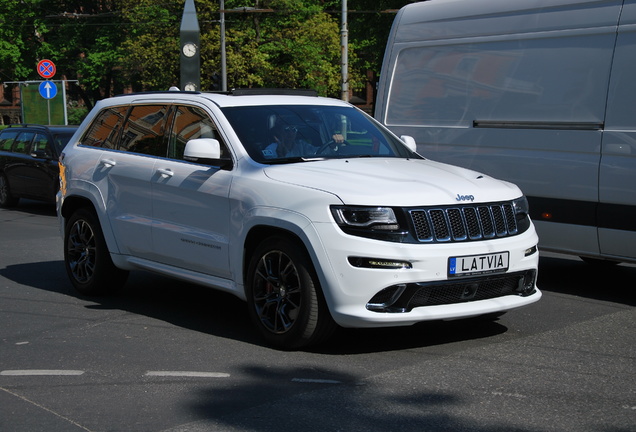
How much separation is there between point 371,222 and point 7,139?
15.0m

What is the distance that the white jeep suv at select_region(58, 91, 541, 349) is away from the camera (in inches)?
235

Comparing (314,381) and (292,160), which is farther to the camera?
(292,160)

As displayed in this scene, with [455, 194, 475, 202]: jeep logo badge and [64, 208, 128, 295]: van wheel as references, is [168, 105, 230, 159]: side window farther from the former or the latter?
[455, 194, 475, 202]: jeep logo badge

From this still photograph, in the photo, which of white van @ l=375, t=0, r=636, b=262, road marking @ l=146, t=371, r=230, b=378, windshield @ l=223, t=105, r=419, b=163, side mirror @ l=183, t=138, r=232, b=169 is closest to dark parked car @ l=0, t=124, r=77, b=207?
→ white van @ l=375, t=0, r=636, b=262

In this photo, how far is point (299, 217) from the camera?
613cm

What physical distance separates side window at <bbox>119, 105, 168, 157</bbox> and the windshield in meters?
0.75

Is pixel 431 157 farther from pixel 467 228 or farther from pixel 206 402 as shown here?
pixel 206 402

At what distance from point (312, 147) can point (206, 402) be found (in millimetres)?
2482

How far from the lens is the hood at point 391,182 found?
238 inches

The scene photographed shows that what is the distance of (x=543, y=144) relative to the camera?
846 cm

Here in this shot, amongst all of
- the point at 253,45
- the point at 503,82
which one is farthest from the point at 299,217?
the point at 253,45

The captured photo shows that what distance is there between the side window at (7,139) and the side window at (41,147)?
108 centimetres

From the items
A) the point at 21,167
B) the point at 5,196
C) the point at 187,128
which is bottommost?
the point at 5,196

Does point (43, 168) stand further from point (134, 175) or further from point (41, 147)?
Result: point (134, 175)
